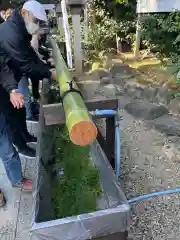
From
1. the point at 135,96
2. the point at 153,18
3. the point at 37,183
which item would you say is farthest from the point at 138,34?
the point at 37,183

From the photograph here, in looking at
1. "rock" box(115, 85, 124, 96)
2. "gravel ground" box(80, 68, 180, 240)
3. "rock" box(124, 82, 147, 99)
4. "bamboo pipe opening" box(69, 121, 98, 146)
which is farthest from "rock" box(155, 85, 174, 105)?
"bamboo pipe opening" box(69, 121, 98, 146)

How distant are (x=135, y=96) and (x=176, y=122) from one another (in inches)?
57.6

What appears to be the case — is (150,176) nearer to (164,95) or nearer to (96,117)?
(96,117)

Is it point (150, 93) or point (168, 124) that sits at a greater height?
point (150, 93)

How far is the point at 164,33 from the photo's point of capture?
5.62 meters

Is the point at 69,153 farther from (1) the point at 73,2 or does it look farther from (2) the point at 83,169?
(1) the point at 73,2

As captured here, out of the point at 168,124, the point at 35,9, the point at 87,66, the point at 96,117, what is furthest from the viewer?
the point at 87,66

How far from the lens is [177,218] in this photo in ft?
8.52

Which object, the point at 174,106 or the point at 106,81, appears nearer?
the point at 174,106

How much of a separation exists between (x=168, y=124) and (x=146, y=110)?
549mm

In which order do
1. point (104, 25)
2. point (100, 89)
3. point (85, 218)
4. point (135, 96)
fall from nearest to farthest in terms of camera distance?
point (85, 218), point (135, 96), point (100, 89), point (104, 25)

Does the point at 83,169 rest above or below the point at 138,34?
below

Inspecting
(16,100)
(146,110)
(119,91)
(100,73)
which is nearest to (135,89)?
(119,91)

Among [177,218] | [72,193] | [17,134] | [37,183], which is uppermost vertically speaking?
[37,183]
